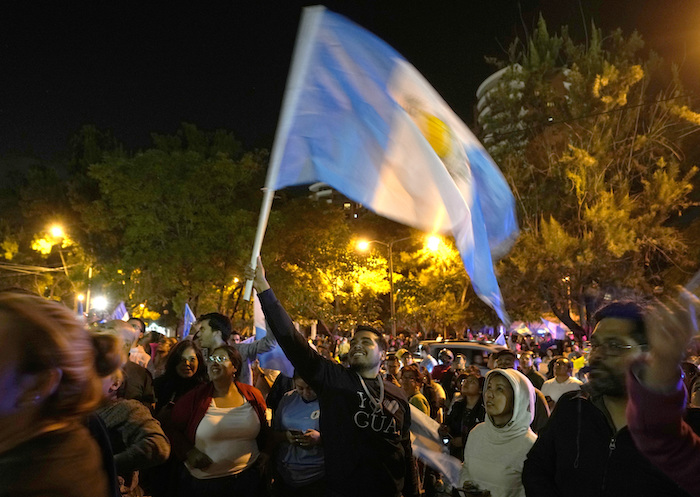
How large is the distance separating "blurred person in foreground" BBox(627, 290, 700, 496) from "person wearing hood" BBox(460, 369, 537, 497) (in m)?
2.06

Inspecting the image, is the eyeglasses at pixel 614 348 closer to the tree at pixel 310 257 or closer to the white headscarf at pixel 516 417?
the white headscarf at pixel 516 417

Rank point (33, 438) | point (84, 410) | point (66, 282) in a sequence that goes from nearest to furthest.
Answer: point (33, 438), point (84, 410), point (66, 282)

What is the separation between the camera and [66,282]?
39.6 meters

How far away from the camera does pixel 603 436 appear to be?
2.83 meters

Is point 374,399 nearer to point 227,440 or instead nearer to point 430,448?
point 430,448

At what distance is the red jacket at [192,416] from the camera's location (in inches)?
174

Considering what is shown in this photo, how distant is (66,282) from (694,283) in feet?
141

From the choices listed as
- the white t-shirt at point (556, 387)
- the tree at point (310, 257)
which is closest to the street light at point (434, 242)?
the tree at point (310, 257)

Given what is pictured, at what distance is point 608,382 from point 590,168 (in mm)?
25723

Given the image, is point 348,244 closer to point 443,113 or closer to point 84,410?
point 443,113

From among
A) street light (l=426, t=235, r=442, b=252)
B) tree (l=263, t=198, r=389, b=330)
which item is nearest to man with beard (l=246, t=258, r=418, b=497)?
tree (l=263, t=198, r=389, b=330)

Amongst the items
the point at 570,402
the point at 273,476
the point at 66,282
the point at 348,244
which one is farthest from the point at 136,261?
the point at 570,402

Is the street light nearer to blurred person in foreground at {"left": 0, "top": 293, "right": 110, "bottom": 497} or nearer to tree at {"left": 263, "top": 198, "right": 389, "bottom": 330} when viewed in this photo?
tree at {"left": 263, "top": 198, "right": 389, "bottom": 330}

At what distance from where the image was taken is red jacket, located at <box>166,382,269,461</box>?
442 centimetres
